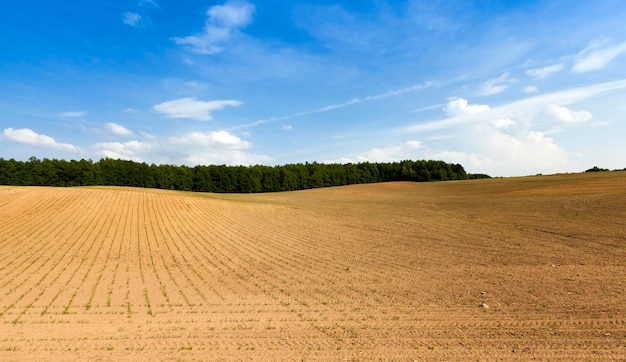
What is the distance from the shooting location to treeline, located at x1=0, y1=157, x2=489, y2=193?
210 ft

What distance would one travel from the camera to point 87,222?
25.7m

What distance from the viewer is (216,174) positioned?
77938 millimetres

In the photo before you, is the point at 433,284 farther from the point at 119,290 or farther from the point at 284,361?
the point at 119,290

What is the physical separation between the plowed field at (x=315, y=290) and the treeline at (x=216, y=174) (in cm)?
4424

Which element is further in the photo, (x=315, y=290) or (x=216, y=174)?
(x=216, y=174)

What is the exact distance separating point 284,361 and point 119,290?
7.88m

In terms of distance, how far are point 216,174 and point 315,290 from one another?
2731 inches

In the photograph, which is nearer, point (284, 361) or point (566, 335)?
point (284, 361)

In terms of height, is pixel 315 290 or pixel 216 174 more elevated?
pixel 216 174

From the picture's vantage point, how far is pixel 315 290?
11.7 metres

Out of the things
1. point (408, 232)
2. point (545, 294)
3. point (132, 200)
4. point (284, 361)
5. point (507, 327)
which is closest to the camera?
point (284, 361)

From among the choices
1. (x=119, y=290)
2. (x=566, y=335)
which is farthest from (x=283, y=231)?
(x=566, y=335)

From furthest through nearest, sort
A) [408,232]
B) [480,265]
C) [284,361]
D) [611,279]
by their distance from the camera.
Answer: [408,232] < [480,265] < [611,279] < [284,361]

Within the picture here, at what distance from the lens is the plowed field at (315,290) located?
24.7ft
